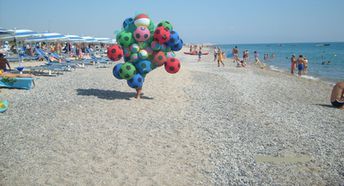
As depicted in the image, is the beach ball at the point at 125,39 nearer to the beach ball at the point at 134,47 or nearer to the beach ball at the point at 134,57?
the beach ball at the point at 134,47

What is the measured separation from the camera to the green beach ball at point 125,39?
7.98 meters

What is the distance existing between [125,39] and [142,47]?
537 millimetres

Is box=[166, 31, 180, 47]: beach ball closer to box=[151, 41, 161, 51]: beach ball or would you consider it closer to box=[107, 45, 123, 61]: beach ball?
box=[151, 41, 161, 51]: beach ball

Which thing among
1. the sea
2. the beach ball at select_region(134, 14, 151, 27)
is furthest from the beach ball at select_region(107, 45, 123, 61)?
the sea

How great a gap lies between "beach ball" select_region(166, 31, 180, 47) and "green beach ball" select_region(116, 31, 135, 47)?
1.05 metres

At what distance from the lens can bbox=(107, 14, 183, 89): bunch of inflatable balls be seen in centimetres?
794

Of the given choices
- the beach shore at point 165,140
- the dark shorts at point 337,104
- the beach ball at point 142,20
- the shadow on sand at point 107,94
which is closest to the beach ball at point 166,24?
the beach ball at point 142,20

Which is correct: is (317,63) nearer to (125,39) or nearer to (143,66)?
(143,66)

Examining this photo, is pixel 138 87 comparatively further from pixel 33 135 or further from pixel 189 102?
pixel 33 135

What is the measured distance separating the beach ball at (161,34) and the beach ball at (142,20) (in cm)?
38

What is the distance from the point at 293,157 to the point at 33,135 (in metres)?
4.88

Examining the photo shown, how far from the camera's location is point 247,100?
9562 mm

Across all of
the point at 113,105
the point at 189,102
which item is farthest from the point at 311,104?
the point at 113,105

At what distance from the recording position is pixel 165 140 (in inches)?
218
